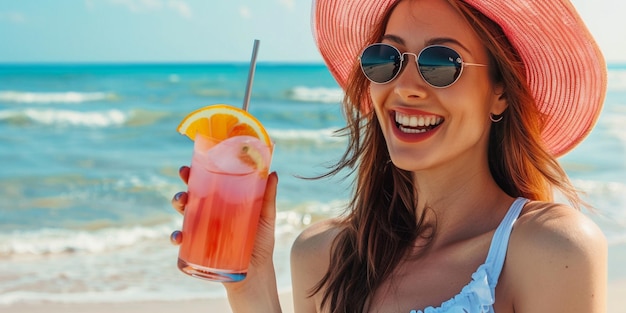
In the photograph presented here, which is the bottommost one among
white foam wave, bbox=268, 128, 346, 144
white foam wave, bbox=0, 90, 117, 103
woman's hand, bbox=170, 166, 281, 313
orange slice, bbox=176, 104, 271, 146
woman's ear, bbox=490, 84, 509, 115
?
white foam wave, bbox=0, 90, 117, 103

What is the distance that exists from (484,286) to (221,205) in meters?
0.73

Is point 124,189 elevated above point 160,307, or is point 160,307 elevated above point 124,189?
point 160,307

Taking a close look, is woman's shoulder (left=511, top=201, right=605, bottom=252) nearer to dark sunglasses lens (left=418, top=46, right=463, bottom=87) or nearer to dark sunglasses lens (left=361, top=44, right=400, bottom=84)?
dark sunglasses lens (left=418, top=46, right=463, bottom=87)

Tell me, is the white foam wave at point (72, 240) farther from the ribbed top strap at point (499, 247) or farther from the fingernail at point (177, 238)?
the ribbed top strap at point (499, 247)

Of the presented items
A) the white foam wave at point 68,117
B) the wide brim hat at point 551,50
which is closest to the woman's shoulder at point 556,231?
the wide brim hat at point 551,50

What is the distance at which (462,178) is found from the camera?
261 cm

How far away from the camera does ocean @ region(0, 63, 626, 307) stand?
6.09 metres

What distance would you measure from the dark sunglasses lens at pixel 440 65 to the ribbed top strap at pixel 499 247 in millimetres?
411


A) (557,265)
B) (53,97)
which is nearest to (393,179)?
(557,265)

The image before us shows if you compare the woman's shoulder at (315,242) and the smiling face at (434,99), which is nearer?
the smiling face at (434,99)

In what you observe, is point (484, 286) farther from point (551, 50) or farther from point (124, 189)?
point (124, 189)

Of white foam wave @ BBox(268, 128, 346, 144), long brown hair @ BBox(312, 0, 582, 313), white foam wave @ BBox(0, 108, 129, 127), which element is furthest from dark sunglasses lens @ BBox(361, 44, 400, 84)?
white foam wave @ BBox(0, 108, 129, 127)

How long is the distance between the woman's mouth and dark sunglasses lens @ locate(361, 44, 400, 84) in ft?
0.39

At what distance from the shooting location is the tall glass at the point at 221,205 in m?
2.37
